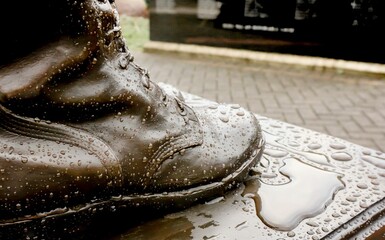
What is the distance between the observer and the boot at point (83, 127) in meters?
1.06

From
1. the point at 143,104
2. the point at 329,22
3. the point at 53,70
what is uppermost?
the point at 53,70

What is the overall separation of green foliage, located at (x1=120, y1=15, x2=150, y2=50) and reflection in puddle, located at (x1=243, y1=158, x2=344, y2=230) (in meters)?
6.09

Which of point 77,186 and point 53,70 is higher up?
point 53,70

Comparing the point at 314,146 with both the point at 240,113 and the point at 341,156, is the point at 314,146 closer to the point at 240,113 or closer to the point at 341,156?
the point at 341,156

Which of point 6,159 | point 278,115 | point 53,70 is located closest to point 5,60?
point 53,70

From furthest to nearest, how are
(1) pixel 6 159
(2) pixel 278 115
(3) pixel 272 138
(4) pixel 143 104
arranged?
(2) pixel 278 115, (3) pixel 272 138, (4) pixel 143 104, (1) pixel 6 159

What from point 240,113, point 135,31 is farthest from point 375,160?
point 135,31

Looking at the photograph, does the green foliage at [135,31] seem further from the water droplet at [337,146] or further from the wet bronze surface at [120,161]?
the wet bronze surface at [120,161]

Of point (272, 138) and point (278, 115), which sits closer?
point (272, 138)

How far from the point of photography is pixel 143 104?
1.22m

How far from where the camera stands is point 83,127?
1.14 meters

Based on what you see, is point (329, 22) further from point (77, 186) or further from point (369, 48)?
point (77, 186)

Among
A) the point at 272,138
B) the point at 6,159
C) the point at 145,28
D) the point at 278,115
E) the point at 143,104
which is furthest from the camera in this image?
the point at 145,28

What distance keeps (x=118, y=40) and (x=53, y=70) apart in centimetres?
23
